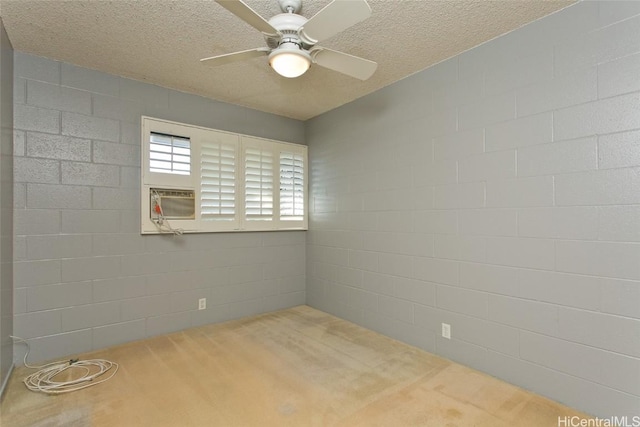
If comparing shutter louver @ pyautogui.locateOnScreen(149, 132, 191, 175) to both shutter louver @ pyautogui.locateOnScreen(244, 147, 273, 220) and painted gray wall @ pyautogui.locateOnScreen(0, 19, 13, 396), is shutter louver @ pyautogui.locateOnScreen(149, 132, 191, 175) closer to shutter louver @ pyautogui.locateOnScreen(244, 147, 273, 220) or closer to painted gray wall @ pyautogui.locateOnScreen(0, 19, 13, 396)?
shutter louver @ pyautogui.locateOnScreen(244, 147, 273, 220)

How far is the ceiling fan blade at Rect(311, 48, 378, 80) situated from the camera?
1890mm

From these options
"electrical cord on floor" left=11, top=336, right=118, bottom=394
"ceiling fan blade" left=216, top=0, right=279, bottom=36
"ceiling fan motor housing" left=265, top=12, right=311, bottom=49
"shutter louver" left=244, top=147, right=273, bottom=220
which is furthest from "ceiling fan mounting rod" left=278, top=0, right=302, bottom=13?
"electrical cord on floor" left=11, top=336, right=118, bottom=394

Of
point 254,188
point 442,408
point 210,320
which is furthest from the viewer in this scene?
point 254,188

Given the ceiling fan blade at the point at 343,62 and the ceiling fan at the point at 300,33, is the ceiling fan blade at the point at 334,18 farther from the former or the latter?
the ceiling fan blade at the point at 343,62

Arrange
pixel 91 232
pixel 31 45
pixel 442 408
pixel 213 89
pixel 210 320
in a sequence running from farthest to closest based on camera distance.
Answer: pixel 210 320 → pixel 213 89 → pixel 91 232 → pixel 31 45 → pixel 442 408

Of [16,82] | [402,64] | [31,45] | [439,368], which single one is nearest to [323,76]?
[402,64]

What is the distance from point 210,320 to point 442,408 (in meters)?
2.57

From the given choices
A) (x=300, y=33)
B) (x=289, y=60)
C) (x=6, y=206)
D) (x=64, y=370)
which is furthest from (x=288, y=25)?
(x=64, y=370)

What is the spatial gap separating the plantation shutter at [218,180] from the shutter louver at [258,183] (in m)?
0.17

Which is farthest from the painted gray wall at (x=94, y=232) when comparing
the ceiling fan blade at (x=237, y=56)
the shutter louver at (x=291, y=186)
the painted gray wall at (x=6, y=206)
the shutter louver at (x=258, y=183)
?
the ceiling fan blade at (x=237, y=56)

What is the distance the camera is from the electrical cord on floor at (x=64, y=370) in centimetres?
221

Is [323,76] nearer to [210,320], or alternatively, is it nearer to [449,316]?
[449,316]

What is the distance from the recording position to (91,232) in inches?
112

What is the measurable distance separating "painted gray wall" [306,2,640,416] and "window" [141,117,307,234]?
3.80 feet
